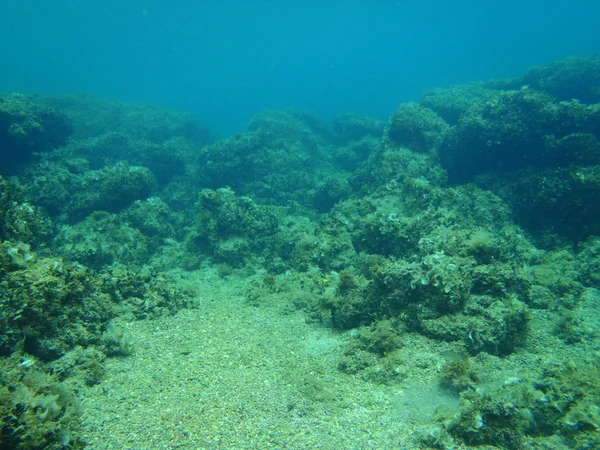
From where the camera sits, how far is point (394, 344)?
6.12m

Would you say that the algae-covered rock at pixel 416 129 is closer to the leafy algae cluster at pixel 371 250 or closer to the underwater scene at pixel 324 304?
the leafy algae cluster at pixel 371 250

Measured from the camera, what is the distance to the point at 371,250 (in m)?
10.7

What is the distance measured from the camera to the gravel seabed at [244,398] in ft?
14.7

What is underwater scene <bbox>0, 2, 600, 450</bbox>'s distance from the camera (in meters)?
4.50

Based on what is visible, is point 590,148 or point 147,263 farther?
point 147,263

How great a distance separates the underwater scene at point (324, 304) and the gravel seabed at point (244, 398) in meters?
0.04

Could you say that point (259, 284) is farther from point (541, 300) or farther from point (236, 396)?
point (541, 300)

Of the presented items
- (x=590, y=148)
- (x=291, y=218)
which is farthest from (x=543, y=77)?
(x=291, y=218)

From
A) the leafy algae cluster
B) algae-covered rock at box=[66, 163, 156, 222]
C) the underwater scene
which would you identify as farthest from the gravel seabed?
algae-covered rock at box=[66, 163, 156, 222]

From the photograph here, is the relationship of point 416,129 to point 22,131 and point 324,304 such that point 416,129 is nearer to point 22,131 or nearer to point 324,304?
point 324,304

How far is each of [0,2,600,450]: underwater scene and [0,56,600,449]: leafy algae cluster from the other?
0.16 feet

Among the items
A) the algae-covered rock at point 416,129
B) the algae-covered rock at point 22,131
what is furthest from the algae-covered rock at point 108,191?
the algae-covered rock at point 416,129

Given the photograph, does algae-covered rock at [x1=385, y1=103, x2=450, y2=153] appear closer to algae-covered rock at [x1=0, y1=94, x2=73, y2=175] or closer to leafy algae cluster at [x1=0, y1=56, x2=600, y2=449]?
leafy algae cluster at [x1=0, y1=56, x2=600, y2=449]

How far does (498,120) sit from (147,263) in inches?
603
